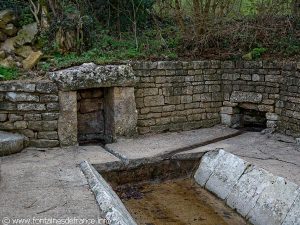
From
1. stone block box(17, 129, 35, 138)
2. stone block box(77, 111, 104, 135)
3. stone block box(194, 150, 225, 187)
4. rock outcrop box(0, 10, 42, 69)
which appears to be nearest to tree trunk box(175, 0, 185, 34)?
stone block box(77, 111, 104, 135)

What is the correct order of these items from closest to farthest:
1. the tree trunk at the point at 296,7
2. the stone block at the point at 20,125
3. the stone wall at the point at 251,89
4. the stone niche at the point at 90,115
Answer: the stone block at the point at 20,125 → the stone niche at the point at 90,115 → the stone wall at the point at 251,89 → the tree trunk at the point at 296,7

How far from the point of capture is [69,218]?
3.63 meters

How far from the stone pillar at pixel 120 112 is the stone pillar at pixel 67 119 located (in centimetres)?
72

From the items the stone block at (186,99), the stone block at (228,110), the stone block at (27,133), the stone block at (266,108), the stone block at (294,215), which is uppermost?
the stone block at (186,99)

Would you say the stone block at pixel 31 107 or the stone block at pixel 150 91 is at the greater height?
the stone block at pixel 150 91

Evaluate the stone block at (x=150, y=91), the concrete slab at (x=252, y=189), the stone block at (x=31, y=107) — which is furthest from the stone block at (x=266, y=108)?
the stone block at (x=31, y=107)

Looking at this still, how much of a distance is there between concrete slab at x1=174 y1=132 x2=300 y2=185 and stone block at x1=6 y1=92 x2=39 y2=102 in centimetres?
257

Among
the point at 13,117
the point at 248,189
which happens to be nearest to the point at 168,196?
the point at 248,189

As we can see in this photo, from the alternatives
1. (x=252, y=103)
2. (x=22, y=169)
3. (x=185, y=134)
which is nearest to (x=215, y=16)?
(x=252, y=103)

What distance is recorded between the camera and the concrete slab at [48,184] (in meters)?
3.79

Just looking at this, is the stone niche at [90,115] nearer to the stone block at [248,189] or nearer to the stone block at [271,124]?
the stone block at [248,189]

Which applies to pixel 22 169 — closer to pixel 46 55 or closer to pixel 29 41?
pixel 46 55

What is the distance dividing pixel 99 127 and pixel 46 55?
1823 millimetres

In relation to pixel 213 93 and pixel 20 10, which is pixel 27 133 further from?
pixel 213 93
